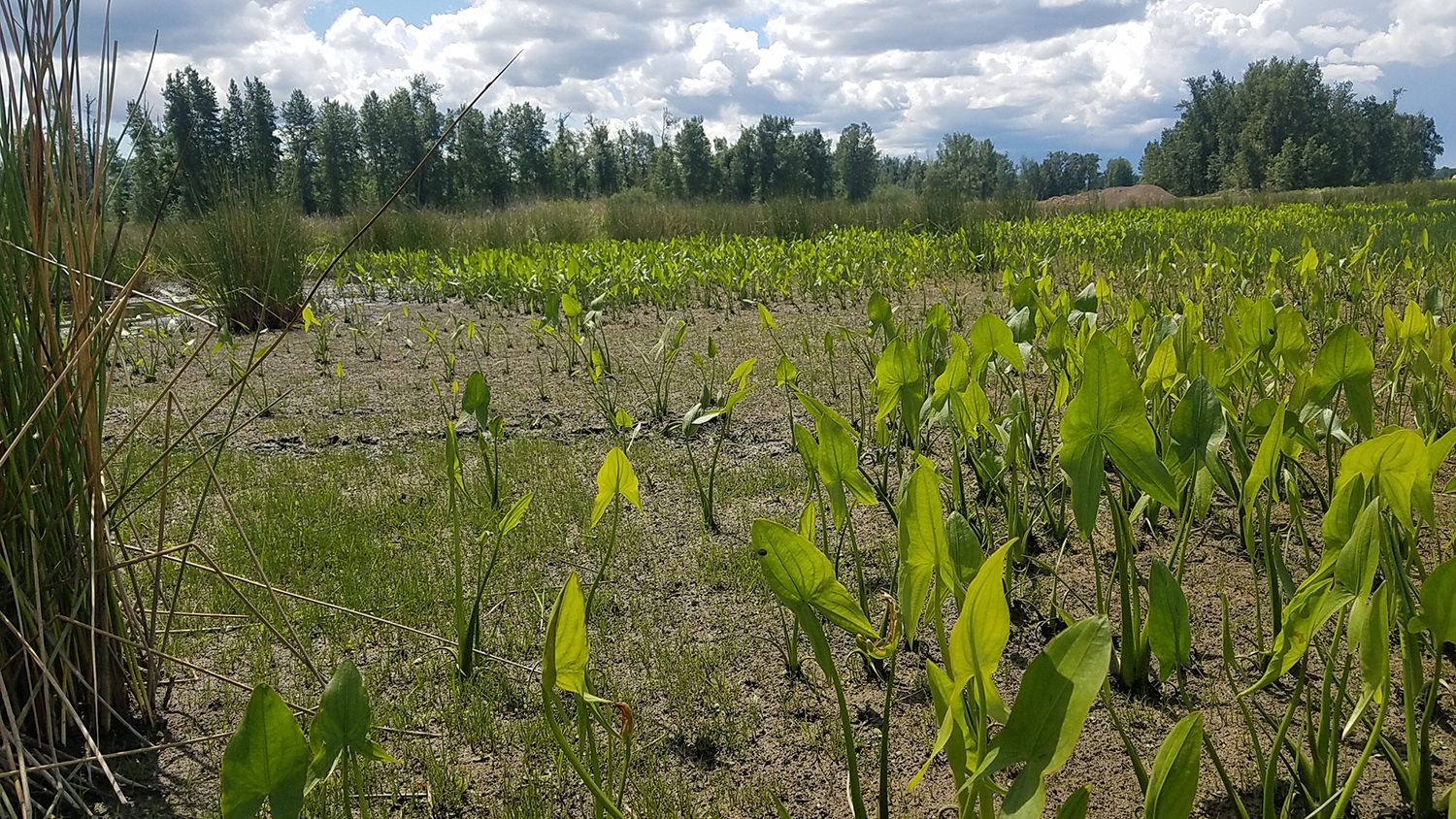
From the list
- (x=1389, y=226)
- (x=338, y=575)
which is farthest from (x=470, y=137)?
(x=338, y=575)

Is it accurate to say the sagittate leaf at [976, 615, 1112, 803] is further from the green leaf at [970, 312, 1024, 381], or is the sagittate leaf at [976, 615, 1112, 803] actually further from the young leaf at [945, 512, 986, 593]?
the green leaf at [970, 312, 1024, 381]

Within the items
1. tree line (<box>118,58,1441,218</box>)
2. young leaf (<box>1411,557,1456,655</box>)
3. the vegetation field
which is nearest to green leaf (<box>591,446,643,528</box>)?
the vegetation field

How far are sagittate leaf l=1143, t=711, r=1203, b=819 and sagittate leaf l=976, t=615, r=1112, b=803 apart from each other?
0.11 meters

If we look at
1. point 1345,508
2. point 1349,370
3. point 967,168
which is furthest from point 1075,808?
point 967,168

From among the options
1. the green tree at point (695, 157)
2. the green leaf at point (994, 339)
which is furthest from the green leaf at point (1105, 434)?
the green tree at point (695, 157)

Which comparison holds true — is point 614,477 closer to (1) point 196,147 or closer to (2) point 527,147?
(1) point 196,147

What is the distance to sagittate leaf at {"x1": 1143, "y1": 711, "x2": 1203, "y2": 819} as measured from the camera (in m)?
0.66

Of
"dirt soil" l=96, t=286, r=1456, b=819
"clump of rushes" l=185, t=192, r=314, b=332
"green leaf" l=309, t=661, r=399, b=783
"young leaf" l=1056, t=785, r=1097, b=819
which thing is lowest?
"dirt soil" l=96, t=286, r=1456, b=819

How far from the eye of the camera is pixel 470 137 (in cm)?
4294

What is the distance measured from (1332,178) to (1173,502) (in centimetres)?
4967

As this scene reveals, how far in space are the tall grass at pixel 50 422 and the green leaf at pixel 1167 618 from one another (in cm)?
131

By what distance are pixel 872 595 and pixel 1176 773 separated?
1061mm

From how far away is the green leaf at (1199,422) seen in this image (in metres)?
1.14

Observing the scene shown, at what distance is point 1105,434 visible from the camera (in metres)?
0.93
